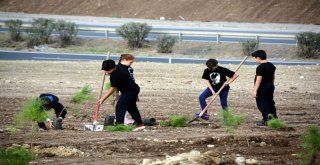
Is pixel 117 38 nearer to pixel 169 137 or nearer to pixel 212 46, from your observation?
pixel 212 46

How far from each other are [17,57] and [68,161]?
2275cm

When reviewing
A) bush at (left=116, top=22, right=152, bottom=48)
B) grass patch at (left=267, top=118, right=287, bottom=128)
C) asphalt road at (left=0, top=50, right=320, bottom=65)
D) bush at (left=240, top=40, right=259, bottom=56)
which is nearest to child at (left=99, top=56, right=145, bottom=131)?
grass patch at (left=267, top=118, right=287, bottom=128)

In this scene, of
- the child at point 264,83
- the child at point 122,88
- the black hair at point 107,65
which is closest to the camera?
the black hair at point 107,65

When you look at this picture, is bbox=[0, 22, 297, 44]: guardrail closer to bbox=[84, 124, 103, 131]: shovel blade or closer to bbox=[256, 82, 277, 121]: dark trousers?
bbox=[256, 82, 277, 121]: dark trousers

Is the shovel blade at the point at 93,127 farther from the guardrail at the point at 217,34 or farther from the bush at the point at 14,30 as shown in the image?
the bush at the point at 14,30

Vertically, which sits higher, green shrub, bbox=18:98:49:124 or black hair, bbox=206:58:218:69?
black hair, bbox=206:58:218:69

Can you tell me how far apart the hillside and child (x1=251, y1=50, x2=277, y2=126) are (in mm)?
30714

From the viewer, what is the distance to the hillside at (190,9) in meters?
48.2

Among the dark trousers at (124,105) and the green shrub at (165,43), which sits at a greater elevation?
the green shrub at (165,43)

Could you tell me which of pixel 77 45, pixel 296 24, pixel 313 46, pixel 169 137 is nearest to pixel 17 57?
pixel 77 45

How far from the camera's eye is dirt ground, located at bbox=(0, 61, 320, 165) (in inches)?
523

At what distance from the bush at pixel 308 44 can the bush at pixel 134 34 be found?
24.0 feet

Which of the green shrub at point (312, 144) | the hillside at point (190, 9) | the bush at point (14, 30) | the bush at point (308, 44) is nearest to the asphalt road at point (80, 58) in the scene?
the bush at point (308, 44)

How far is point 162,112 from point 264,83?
3536 mm
